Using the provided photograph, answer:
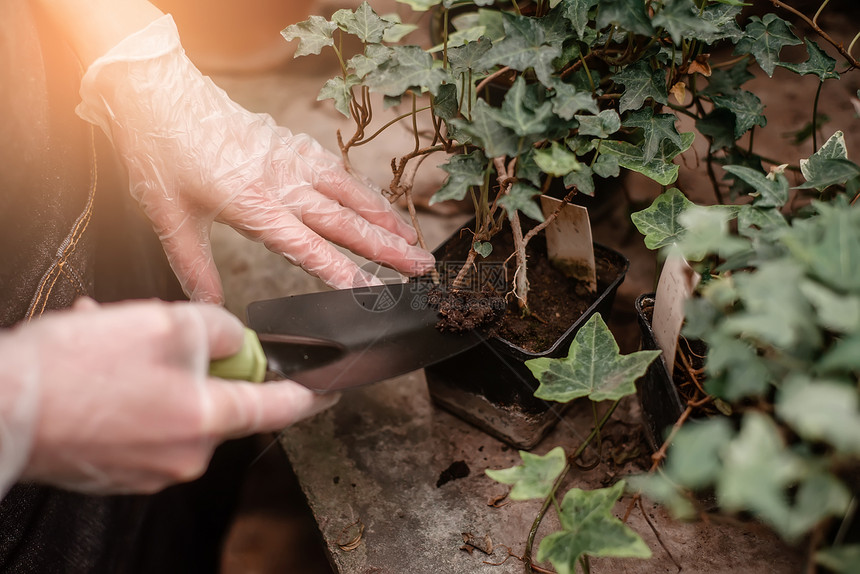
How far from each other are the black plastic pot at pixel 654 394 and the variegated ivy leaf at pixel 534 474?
0.22 meters

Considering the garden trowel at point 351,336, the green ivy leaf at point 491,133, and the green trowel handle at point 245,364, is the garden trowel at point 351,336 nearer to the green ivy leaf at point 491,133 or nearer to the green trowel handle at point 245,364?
the green trowel handle at point 245,364

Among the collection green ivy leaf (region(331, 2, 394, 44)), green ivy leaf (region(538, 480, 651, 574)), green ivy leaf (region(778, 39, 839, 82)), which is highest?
green ivy leaf (region(331, 2, 394, 44))

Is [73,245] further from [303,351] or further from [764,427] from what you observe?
[764,427]

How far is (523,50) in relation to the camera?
689 millimetres

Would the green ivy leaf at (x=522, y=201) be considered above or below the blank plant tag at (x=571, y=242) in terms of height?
above

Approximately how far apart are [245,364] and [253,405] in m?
0.06

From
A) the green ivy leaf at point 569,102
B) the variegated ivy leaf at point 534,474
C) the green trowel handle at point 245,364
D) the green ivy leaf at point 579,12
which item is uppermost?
the green ivy leaf at point 579,12

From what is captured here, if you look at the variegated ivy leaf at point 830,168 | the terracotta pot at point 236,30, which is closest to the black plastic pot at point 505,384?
the variegated ivy leaf at point 830,168

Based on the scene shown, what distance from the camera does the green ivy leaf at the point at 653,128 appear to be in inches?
31.1

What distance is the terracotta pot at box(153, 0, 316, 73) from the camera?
65.7 inches

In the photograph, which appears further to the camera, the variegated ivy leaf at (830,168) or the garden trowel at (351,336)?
the garden trowel at (351,336)

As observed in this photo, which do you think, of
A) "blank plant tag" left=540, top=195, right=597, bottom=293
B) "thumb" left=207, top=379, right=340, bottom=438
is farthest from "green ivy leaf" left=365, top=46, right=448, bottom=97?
"thumb" left=207, top=379, right=340, bottom=438

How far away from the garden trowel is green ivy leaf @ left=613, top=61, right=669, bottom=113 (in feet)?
1.33

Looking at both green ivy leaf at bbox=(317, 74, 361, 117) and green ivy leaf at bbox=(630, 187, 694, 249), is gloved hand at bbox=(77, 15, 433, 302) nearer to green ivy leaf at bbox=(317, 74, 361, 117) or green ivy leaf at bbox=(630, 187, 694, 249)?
green ivy leaf at bbox=(317, 74, 361, 117)
